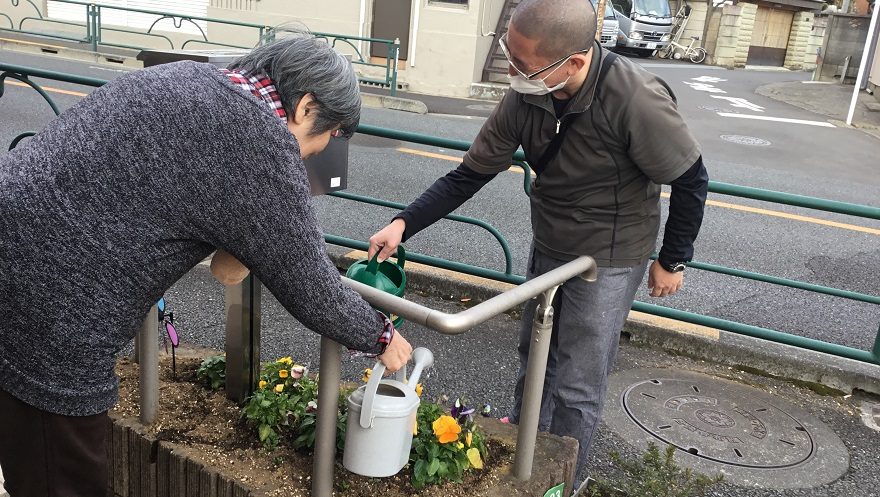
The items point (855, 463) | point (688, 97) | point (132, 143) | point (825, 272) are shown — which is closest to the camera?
point (132, 143)

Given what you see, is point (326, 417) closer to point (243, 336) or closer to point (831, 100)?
point (243, 336)

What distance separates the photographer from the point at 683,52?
33.5 m

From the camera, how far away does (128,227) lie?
1574 mm

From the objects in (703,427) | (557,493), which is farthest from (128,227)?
(703,427)

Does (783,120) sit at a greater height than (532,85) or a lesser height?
lesser

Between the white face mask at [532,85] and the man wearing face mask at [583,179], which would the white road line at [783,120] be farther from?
the white face mask at [532,85]

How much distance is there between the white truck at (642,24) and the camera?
98.2 feet

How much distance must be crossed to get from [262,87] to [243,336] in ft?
3.71

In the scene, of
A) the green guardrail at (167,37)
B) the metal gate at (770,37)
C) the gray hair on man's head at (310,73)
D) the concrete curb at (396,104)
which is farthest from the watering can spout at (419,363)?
the metal gate at (770,37)

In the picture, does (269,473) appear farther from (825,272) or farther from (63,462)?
(825,272)

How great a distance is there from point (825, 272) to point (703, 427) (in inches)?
130

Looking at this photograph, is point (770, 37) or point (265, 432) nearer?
point (265, 432)

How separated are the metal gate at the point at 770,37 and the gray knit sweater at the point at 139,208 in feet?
126

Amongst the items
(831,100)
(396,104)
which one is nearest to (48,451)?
(396,104)
